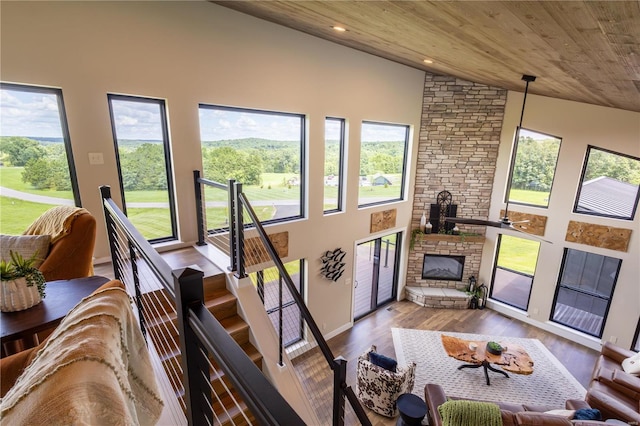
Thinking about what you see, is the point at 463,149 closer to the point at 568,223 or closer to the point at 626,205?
the point at 568,223

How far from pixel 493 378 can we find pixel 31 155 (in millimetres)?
7270

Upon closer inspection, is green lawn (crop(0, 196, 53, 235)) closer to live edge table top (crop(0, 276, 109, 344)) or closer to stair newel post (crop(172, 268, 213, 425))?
live edge table top (crop(0, 276, 109, 344))

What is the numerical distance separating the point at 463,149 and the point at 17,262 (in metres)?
7.59

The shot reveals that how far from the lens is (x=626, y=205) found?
5742 mm

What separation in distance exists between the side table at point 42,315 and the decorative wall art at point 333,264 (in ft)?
13.8

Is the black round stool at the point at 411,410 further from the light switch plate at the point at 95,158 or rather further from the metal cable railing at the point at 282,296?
the light switch plate at the point at 95,158

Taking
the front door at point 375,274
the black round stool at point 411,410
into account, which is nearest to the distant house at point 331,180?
the front door at point 375,274

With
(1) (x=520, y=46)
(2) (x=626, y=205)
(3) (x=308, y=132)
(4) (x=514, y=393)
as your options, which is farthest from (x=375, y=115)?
(4) (x=514, y=393)

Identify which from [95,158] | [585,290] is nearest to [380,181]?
[585,290]

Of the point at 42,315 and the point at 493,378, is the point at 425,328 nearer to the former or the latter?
the point at 493,378

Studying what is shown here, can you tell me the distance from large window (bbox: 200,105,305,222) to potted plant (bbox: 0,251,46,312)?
2719 millimetres

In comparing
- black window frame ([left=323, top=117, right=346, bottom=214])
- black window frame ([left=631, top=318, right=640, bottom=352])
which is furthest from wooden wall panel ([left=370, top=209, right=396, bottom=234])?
black window frame ([left=631, top=318, right=640, bottom=352])

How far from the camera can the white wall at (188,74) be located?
2.91 metres

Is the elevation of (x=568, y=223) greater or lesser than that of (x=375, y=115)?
lesser
